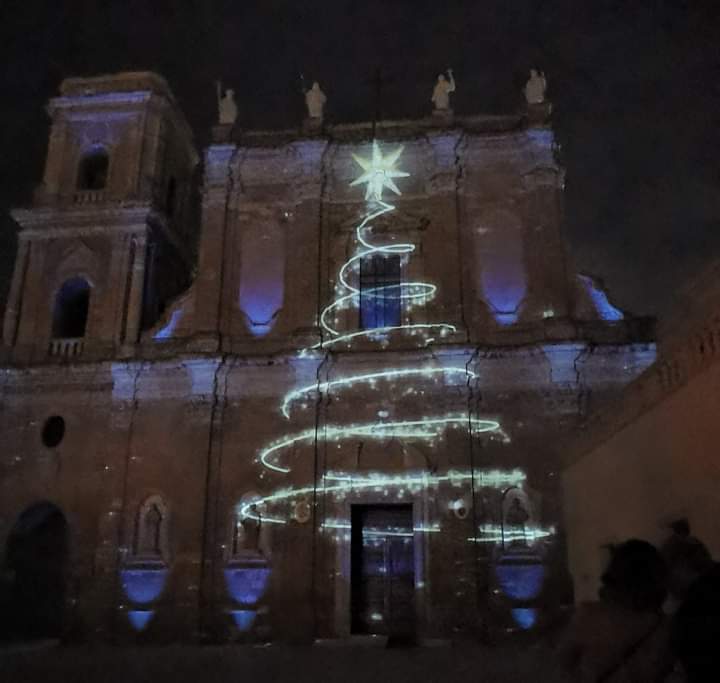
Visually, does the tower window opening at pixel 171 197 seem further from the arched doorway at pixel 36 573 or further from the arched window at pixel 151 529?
the arched doorway at pixel 36 573

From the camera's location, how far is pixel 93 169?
19.2 m

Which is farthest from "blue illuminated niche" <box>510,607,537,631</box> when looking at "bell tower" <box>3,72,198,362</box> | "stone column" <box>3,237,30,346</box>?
"stone column" <box>3,237,30,346</box>

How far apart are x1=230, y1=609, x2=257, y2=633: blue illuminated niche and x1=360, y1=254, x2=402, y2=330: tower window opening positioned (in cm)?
625

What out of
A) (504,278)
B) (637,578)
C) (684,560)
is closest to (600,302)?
(504,278)

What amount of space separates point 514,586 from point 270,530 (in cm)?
480

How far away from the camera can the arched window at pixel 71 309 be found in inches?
683

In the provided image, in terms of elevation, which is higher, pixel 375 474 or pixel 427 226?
pixel 427 226

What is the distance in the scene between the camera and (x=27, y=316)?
56.4ft

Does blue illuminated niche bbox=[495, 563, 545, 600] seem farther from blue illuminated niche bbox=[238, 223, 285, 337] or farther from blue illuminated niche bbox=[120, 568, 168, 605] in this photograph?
blue illuminated niche bbox=[238, 223, 285, 337]

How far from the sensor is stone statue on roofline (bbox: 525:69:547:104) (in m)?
16.9

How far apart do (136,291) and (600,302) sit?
34.1 feet

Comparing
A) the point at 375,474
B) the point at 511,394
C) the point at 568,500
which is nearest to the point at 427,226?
the point at 511,394

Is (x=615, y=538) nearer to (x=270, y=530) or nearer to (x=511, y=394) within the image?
(x=511, y=394)

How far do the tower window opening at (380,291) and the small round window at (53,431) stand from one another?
22.8 feet
